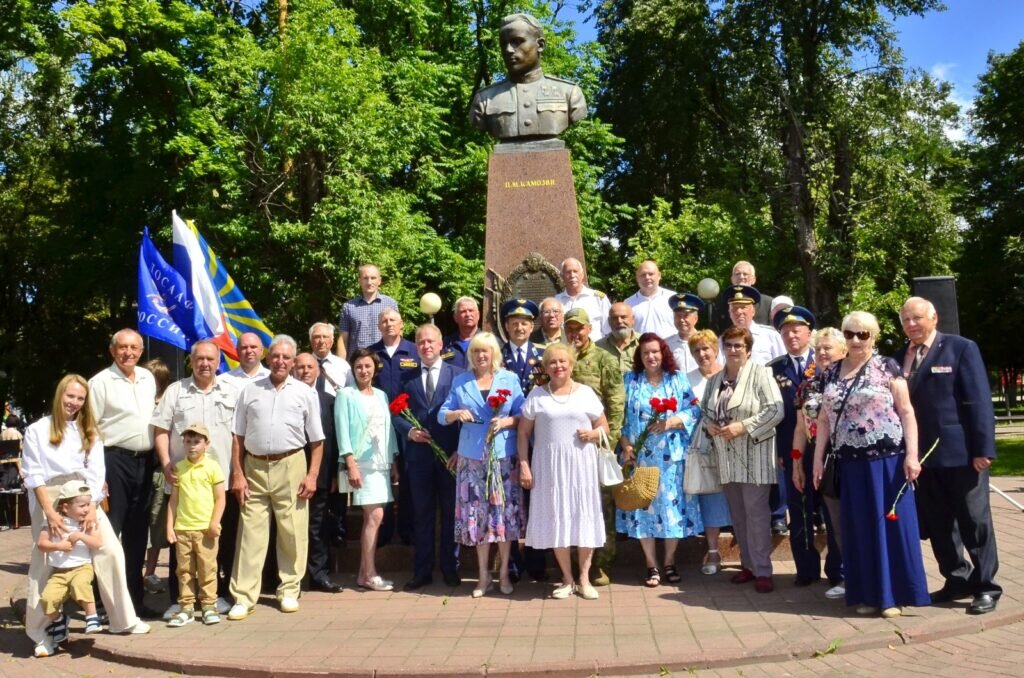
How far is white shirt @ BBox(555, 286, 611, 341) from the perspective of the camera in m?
9.00

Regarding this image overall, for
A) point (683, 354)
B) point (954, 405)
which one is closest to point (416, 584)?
point (683, 354)

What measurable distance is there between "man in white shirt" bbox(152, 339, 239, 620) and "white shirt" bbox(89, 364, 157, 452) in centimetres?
11

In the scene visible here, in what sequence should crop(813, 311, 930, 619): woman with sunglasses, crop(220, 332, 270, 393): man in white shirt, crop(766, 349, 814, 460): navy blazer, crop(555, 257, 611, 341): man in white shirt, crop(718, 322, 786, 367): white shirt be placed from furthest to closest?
crop(555, 257, 611, 341): man in white shirt → crop(718, 322, 786, 367): white shirt → crop(220, 332, 270, 393): man in white shirt → crop(766, 349, 814, 460): navy blazer → crop(813, 311, 930, 619): woman with sunglasses

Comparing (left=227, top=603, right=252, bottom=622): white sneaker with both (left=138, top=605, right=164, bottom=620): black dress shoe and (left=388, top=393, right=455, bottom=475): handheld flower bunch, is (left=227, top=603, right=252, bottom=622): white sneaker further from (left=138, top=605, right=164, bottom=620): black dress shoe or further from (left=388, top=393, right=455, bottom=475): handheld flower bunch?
(left=388, top=393, right=455, bottom=475): handheld flower bunch

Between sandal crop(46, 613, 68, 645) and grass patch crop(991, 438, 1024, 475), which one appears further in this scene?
grass patch crop(991, 438, 1024, 475)

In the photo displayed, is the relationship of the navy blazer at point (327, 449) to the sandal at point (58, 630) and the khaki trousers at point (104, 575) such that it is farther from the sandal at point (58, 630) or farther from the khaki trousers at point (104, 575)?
the sandal at point (58, 630)

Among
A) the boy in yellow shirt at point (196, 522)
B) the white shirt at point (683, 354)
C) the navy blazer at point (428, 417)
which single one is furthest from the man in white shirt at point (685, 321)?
the boy in yellow shirt at point (196, 522)

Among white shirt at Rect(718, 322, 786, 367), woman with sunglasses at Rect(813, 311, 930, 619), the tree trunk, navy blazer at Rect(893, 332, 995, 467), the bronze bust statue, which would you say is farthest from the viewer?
the tree trunk

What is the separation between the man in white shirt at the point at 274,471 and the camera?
6.82m

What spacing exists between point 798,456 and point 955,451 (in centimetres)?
100

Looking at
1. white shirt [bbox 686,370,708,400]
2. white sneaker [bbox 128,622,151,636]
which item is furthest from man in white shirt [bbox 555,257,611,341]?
white sneaker [bbox 128,622,151,636]

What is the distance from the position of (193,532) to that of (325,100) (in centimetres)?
1229

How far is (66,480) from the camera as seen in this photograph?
6.24m

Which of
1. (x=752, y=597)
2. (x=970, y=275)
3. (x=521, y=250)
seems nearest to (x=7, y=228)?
(x=521, y=250)
